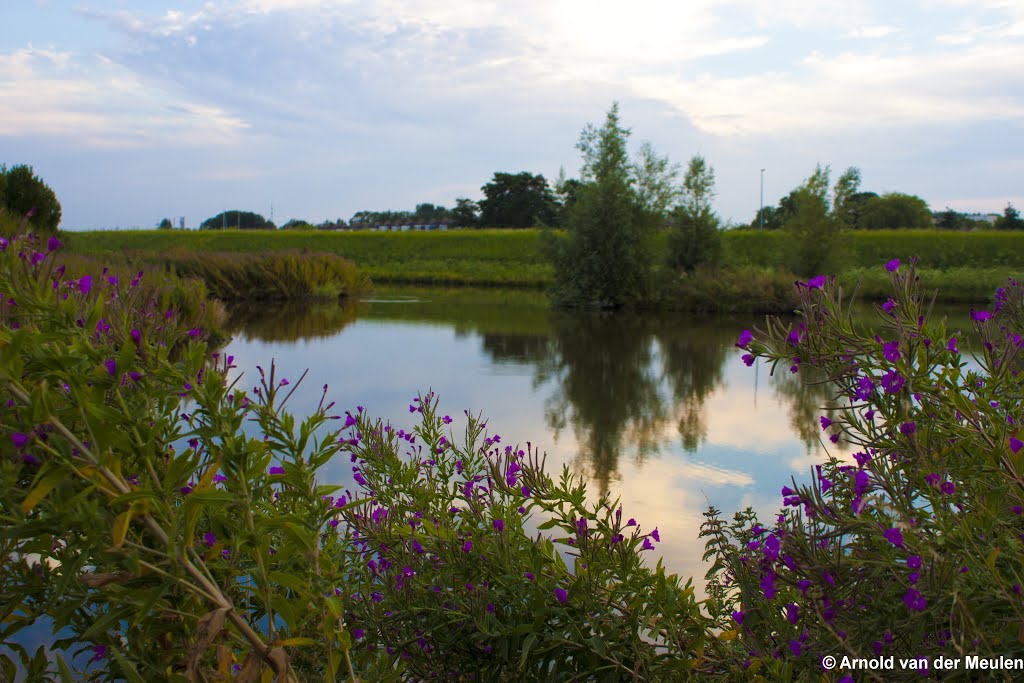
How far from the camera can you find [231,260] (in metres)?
22.6

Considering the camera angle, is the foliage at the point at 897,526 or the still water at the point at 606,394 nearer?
the foliage at the point at 897,526

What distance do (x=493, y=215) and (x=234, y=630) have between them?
74.7 m

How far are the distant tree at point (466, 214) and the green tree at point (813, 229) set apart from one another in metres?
51.4

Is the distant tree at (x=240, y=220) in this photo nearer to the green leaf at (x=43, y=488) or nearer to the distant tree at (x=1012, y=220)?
the distant tree at (x=1012, y=220)

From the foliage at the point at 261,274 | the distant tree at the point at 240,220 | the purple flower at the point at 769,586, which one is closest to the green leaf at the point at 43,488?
the purple flower at the point at 769,586

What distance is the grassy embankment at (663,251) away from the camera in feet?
76.7

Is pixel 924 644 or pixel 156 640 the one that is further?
pixel 924 644

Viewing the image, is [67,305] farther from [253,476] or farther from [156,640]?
[156,640]

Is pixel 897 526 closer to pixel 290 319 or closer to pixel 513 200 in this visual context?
pixel 290 319

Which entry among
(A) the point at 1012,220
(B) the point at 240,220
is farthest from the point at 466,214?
(A) the point at 1012,220

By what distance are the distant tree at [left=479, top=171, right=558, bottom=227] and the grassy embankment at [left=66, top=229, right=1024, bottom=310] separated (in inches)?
977

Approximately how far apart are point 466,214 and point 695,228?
5304 centimetres

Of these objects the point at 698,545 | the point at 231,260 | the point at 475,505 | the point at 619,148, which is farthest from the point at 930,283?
the point at 475,505

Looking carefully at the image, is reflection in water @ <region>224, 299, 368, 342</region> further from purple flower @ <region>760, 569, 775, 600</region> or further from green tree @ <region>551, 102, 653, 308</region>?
purple flower @ <region>760, 569, 775, 600</region>
